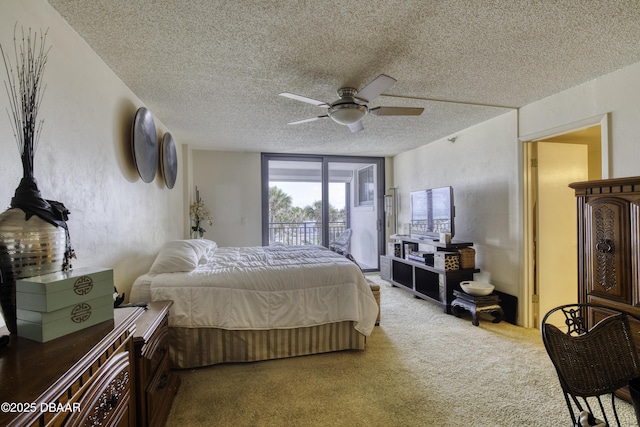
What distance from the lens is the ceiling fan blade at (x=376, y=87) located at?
1885 millimetres

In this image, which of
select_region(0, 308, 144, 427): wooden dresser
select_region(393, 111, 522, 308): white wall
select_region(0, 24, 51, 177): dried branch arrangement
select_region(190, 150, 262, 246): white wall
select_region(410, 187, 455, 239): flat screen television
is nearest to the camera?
select_region(0, 308, 144, 427): wooden dresser

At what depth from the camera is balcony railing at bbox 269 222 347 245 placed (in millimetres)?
6152

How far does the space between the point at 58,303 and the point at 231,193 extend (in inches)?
174

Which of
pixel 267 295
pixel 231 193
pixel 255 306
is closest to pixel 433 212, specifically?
pixel 267 295

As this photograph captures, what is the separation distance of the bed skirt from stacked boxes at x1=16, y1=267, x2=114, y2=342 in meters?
1.41

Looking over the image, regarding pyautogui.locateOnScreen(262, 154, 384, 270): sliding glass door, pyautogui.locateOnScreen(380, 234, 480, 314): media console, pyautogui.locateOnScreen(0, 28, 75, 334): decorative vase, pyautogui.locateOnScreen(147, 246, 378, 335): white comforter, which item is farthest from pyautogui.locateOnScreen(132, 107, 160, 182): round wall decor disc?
pyautogui.locateOnScreen(380, 234, 480, 314): media console

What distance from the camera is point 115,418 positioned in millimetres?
1105

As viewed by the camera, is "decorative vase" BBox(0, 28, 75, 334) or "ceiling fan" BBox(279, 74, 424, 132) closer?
"decorative vase" BBox(0, 28, 75, 334)

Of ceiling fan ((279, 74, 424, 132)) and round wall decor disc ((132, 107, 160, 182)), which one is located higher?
ceiling fan ((279, 74, 424, 132))

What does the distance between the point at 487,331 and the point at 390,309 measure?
109 centimetres

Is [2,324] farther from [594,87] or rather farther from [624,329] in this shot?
[594,87]

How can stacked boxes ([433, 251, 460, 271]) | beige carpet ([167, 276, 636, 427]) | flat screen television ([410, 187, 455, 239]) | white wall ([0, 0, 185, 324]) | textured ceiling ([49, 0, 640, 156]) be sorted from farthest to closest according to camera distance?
1. flat screen television ([410, 187, 455, 239])
2. stacked boxes ([433, 251, 460, 271])
3. beige carpet ([167, 276, 636, 427])
4. textured ceiling ([49, 0, 640, 156])
5. white wall ([0, 0, 185, 324])

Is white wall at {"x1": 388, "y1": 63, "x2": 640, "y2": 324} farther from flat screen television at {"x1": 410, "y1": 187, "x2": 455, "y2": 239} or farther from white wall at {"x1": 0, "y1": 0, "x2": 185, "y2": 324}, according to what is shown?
white wall at {"x1": 0, "y1": 0, "x2": 185, "y2": 324}

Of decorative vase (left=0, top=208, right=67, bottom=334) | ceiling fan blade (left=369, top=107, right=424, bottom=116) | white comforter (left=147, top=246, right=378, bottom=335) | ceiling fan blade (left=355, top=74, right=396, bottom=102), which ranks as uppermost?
ceiling fan blade (left=355, top=74, right=396, bottom=102)
